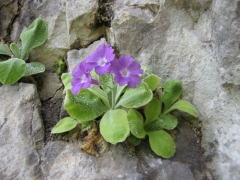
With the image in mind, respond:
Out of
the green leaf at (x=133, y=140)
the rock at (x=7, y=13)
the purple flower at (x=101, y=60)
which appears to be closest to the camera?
the purple flower at (x=101, y=60)

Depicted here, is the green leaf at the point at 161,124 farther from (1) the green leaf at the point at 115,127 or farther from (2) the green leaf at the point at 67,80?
(2) the green leaf at the point at 67,80

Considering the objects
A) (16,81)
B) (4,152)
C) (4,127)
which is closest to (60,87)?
(16,81)

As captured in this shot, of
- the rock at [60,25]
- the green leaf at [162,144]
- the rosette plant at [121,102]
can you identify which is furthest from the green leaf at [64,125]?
the rock at [60,25]

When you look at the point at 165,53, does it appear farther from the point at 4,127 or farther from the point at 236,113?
the point at 4,127

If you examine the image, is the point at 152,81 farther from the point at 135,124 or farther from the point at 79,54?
the point at 79,54

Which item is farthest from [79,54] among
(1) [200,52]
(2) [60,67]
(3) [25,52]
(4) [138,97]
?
(1) [200,52]

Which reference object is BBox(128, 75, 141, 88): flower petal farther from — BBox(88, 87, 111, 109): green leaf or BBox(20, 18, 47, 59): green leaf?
BBox(20, 18, 47, 59): green leaf
